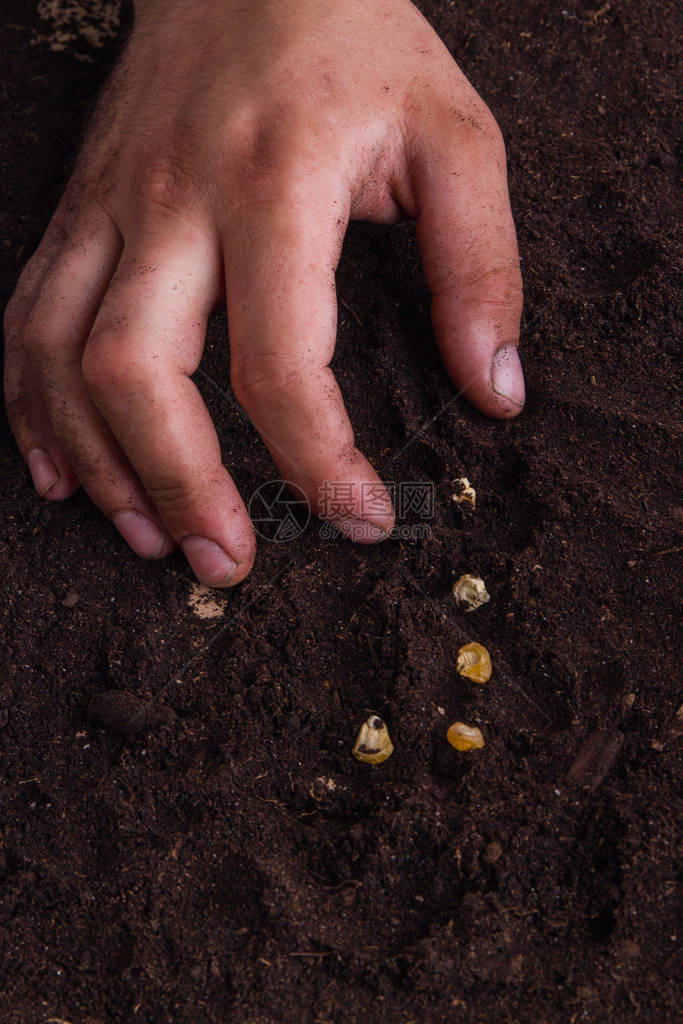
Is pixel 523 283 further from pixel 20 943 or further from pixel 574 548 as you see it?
pixel 20 943

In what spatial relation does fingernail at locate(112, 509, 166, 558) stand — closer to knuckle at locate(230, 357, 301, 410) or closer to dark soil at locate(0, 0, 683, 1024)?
dark soil at locate(0, 0, 683, 1024)

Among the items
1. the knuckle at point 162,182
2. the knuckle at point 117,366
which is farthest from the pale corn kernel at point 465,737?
the knuckle at point 162,182

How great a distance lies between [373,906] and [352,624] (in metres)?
0.33

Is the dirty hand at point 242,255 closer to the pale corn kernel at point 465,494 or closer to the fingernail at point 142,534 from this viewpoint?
the fingernail at point 142,534

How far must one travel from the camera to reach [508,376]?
1.24 m

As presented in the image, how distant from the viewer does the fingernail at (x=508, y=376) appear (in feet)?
4.05

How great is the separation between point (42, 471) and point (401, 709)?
0.62 meters

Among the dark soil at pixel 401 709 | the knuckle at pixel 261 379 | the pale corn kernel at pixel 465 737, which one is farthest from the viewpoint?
the knuckle at pixel 261 379

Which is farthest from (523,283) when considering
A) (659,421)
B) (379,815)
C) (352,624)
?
(379,815)

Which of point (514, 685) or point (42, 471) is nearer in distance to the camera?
point (514, 685)

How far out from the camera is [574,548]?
1127 mm

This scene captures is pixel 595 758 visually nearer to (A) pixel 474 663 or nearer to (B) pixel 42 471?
(A) pixel 474 663

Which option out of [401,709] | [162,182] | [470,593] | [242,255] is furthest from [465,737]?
[162,182]

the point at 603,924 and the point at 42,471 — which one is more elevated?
the point at 42,471
